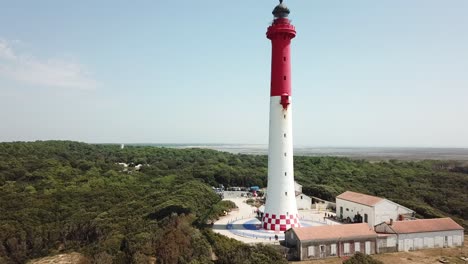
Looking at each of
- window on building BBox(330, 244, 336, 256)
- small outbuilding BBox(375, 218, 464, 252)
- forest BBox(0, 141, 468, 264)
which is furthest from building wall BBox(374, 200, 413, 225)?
window on building BBox(330, 244, 336, 256)

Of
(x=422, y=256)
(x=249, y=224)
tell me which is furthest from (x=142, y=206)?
(x=422, y=256)

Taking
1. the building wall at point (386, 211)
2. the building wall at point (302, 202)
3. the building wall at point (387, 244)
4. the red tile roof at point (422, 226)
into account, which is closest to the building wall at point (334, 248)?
the building wall at point (387, 244)

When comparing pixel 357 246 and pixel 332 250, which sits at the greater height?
pixel 357 246

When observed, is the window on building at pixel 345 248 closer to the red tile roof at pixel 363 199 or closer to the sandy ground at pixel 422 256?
the sandy ground at pixel 422 256

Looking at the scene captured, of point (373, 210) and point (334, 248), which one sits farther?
point (373, 210)

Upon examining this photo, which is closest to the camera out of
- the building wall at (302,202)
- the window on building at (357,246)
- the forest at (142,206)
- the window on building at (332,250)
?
the forest at (142,206)

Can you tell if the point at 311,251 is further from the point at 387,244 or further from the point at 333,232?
the point at 387,244
